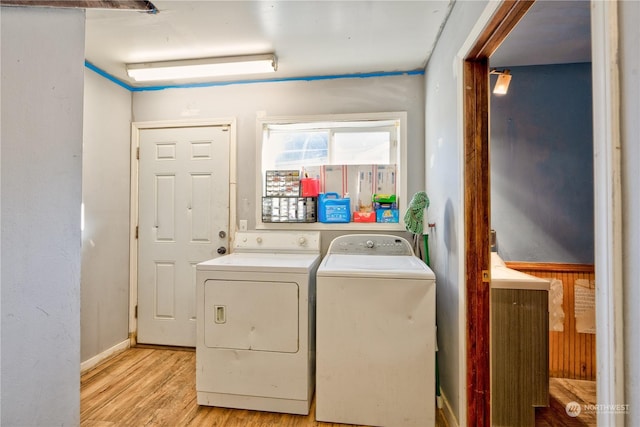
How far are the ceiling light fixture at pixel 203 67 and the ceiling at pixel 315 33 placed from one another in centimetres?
4

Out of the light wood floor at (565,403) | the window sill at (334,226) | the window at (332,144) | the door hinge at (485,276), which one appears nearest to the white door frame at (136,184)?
the window at (332,144)

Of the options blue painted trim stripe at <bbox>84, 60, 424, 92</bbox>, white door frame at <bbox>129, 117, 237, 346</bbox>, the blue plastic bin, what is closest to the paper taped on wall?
the blue plastic bin

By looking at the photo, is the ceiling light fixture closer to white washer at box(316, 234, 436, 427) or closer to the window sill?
the window sill

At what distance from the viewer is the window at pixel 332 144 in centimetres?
243

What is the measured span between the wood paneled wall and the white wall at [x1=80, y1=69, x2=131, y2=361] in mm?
3395

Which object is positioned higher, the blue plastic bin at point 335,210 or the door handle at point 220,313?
the blue plastic bin at point 335,210

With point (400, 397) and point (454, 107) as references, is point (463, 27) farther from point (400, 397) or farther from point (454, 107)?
point (400, 397)

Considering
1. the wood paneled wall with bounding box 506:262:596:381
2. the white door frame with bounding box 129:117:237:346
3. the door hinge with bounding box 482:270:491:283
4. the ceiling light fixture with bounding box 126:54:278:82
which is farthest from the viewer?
the white door frame with bounding box 129:117:237:346

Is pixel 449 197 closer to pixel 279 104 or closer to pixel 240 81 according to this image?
pixel 279 104

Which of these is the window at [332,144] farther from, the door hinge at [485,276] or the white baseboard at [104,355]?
the white baseboard at [104,355]

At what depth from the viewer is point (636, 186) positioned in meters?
0.57

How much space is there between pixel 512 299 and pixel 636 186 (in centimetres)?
119

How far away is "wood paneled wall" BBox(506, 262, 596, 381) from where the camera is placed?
78.0 inches

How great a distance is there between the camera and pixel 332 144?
8.43 feet
